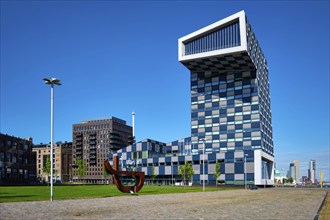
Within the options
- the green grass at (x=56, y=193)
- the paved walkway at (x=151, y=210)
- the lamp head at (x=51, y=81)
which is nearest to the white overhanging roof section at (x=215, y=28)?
the green grass at (x=56, y=193)

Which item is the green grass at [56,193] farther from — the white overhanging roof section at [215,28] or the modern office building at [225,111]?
the white overhanging roof section at [215,28]

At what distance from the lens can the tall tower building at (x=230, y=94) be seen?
130875 millimetres

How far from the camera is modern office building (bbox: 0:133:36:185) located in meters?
134

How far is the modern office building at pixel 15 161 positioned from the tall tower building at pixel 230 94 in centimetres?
6351

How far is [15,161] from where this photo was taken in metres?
141

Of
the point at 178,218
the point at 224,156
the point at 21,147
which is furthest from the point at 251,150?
the point at 178,218

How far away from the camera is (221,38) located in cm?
13525

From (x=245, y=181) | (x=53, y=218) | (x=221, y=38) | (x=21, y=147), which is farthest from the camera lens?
(x=21, y=147)

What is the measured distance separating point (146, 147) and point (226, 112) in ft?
116

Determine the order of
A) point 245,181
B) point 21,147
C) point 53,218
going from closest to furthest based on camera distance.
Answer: point 53,218 → point 245,181 → point 21,147

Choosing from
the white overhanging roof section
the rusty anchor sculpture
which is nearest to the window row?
the white overhanging roof section

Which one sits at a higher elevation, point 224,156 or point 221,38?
point 221,38

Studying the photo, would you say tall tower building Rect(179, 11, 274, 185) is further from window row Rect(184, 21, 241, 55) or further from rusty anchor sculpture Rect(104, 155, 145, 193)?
rusty anchor sculpture Rect(104, 155, 145, 193)

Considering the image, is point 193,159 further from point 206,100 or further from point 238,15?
point 238,15
